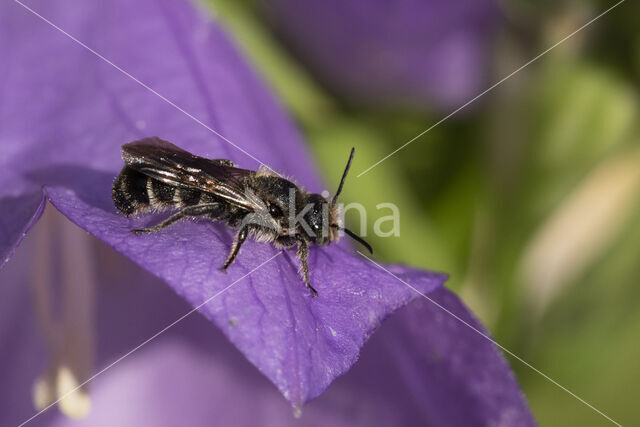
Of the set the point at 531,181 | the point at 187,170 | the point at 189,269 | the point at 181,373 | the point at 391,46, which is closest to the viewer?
the point at 189,269

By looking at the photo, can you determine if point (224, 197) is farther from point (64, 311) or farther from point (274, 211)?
point (64, 311)

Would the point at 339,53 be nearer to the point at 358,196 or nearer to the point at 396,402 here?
the point at 358,196

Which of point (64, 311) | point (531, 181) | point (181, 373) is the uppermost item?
point (531, 181)

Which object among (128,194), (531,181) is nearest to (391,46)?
(531,181)

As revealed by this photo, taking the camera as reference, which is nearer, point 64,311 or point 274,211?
point 274,211

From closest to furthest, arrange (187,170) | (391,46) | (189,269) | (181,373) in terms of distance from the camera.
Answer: (189,269), (187,170), (181,373), (391,46)

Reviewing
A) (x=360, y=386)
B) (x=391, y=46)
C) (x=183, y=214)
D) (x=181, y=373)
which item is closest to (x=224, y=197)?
(x=183, y=214)

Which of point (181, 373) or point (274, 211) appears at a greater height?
point (274, 211)

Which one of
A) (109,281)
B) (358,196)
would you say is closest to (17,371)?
(109,281)
